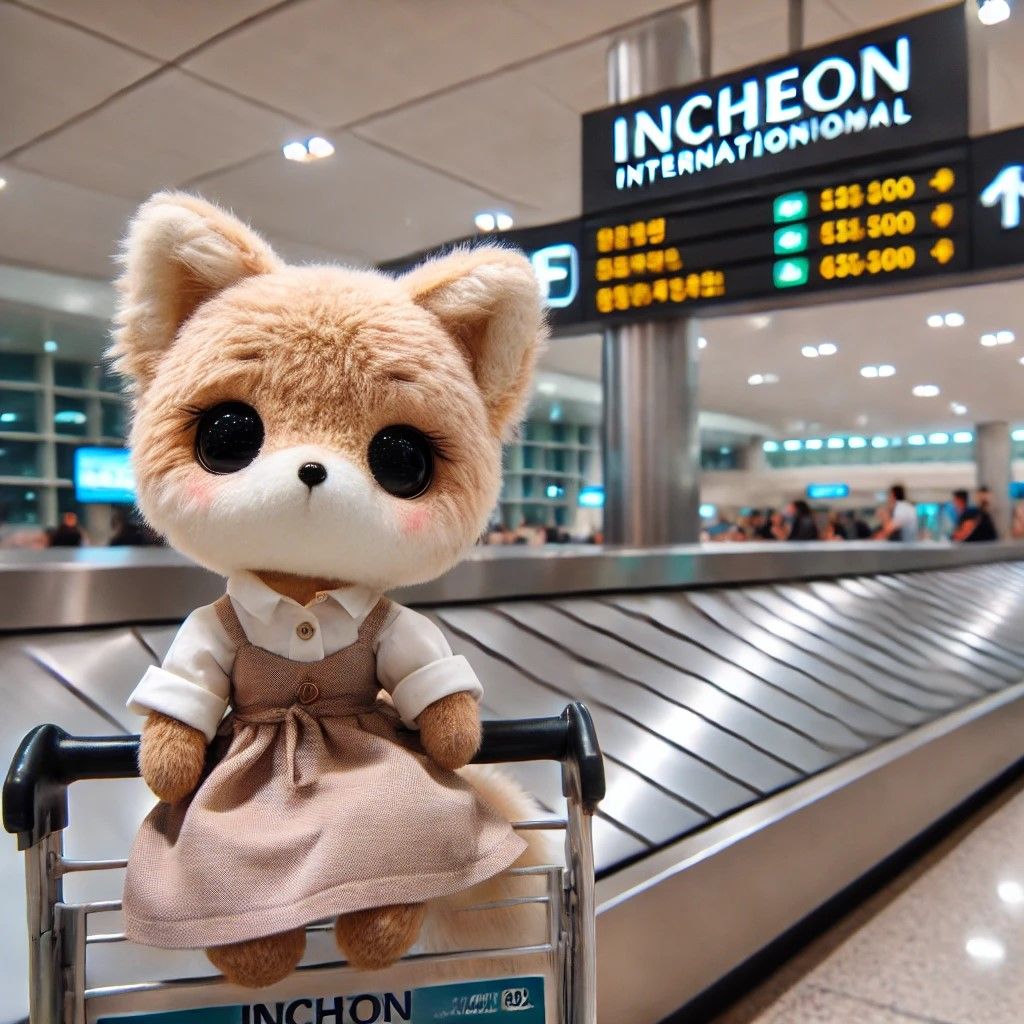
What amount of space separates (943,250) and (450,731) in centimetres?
317

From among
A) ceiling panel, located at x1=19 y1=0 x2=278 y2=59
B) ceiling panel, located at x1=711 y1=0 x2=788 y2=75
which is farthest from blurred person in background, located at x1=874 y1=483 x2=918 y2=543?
ceiling panel, located at x1=19 y1=0 x2=278 y2=59

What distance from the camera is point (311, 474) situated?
0.76 m

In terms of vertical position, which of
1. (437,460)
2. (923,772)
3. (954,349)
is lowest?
(923,772)

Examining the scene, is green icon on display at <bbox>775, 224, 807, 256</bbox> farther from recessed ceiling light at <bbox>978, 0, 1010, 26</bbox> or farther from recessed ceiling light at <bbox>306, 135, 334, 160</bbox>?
recessed ceiling light at <bbox>306, 135, 334, 160</bbox>

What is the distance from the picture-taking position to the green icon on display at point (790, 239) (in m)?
3.60

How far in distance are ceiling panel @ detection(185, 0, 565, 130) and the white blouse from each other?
12.5 ft

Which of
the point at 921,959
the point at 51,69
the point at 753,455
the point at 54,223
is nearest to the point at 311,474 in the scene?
the point at 921,959

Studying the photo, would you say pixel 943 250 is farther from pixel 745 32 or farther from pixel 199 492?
pixel 199 492

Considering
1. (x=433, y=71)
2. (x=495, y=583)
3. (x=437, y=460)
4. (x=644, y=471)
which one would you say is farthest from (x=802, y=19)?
(x=437, y=460)

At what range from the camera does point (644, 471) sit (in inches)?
174

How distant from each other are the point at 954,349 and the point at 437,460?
501 inches

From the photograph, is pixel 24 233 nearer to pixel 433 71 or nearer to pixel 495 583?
pixel 433 71

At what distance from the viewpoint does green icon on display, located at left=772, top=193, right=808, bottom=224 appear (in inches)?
141

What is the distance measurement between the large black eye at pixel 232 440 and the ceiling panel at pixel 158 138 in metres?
4.55
